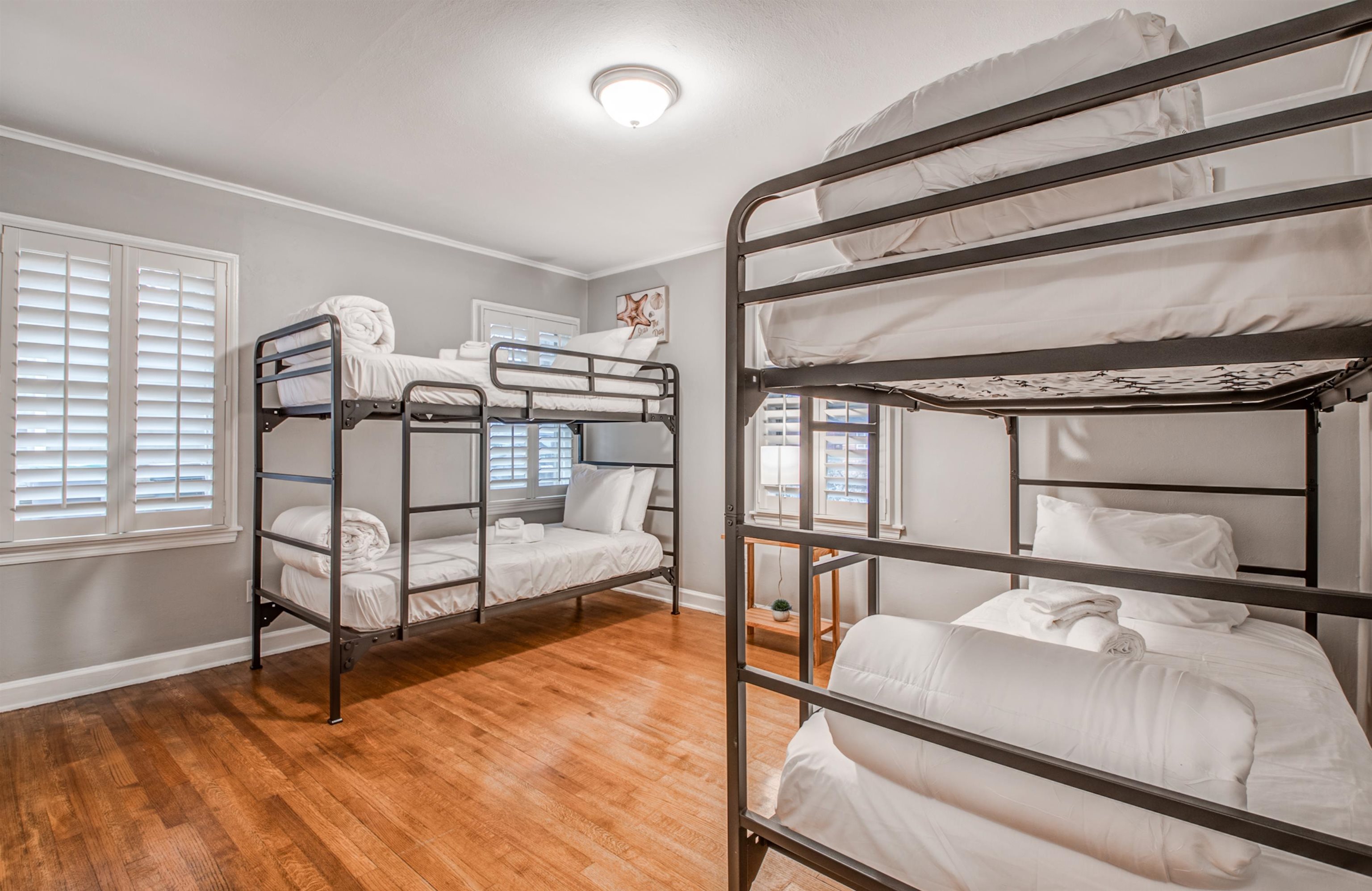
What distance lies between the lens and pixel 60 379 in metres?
2.71

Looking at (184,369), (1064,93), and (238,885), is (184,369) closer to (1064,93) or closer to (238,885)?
(238,885)

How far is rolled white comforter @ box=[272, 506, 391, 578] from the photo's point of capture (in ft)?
9.12

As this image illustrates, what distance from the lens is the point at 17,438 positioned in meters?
2.62

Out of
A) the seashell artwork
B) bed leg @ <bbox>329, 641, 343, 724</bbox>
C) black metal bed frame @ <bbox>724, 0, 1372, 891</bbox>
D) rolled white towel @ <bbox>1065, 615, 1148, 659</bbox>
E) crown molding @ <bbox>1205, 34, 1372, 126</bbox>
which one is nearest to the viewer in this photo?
black metal bed frame @ <bbox>724, 0, 1372, 891</bbox>

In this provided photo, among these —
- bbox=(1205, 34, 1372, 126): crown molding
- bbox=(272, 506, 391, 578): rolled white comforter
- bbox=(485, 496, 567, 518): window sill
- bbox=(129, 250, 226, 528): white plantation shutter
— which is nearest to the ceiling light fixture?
bbox=(1205, 34, 1372, 126): crown molding

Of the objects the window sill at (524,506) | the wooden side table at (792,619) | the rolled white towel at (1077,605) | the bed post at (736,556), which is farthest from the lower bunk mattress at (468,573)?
the rolled white towel at (1077,605)

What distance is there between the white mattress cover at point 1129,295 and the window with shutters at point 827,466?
7.19 feet

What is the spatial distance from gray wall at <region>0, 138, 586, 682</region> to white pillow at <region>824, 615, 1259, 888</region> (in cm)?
338

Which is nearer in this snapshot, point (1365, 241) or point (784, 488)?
point (1365, 241)

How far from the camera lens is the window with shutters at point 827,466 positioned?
341 centimetres

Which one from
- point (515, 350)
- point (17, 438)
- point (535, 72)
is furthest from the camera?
point (515, 350)

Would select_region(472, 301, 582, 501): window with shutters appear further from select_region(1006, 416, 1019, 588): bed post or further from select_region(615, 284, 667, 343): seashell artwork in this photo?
select_region(1006, 416, 1019, 588): bed post

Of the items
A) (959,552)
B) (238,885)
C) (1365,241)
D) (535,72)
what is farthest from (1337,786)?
(535,72)

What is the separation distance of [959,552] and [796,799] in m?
0.65
